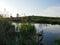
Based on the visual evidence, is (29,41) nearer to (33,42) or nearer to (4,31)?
(33,42)

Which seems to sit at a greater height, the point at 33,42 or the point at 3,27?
the point at 3,27

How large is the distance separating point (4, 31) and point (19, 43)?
0.85 metres

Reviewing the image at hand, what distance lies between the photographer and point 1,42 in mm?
5656

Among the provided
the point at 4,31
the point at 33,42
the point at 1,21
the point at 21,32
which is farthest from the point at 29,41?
the point at 1,21

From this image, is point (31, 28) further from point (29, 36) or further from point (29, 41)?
point (29, 41)

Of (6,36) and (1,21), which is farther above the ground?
(1,21)

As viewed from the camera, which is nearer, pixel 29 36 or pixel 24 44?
pixel 24 44

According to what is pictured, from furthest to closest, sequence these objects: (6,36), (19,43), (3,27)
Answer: (3,27)
(6,36)
(19,43)

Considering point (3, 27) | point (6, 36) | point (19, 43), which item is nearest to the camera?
point (19, 43)

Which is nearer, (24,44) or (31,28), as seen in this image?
(24,44)

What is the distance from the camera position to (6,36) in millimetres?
5605

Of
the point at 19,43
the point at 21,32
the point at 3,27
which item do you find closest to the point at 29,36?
the point at 21,32

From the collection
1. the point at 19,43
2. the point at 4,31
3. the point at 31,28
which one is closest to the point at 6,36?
the point at 4,31

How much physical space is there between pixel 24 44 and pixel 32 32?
3.45 ft
